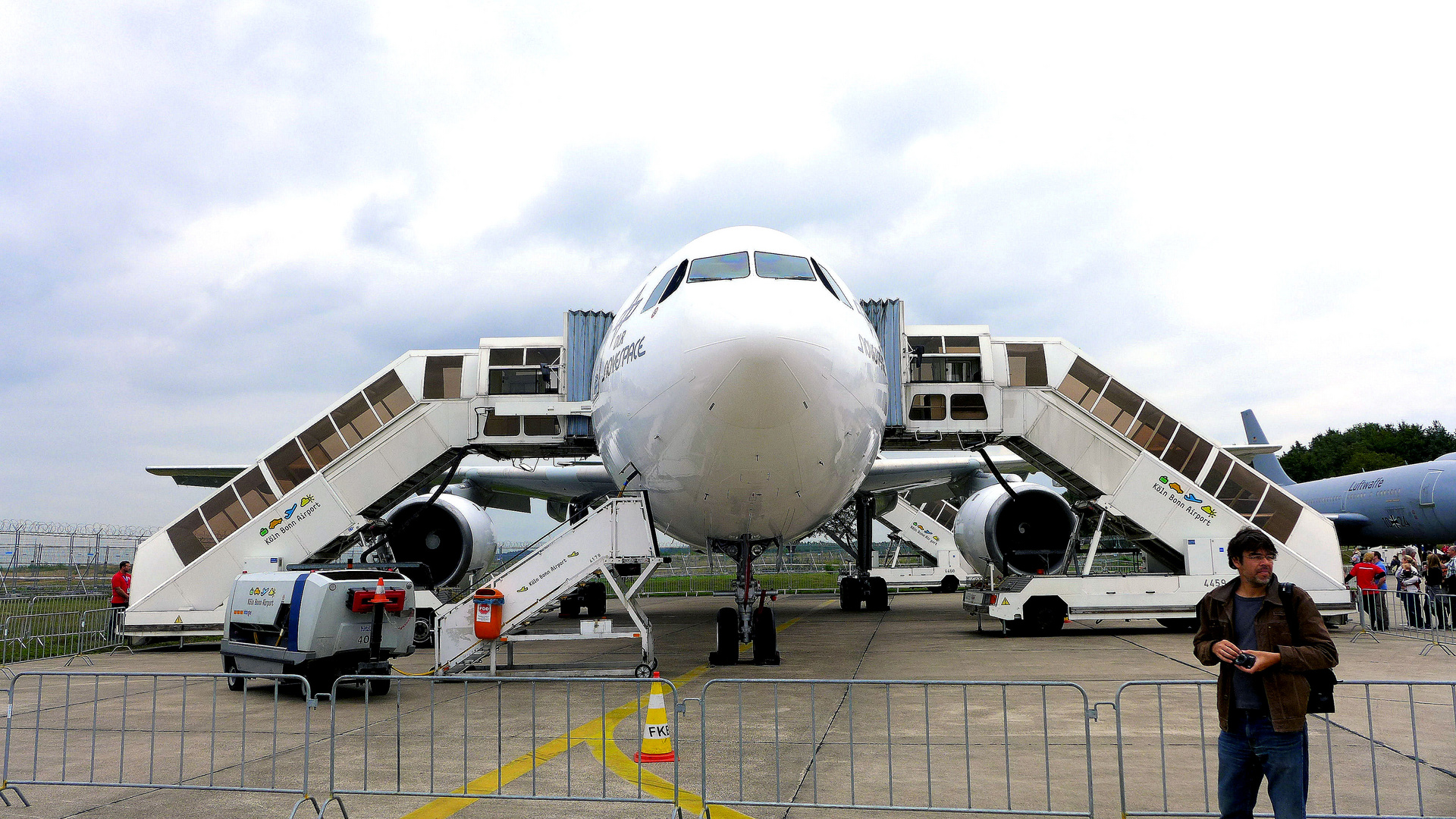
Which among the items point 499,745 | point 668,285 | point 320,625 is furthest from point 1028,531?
point 499,745

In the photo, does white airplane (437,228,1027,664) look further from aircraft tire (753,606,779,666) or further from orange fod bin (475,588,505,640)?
orange fod bin (475,588,505,640)

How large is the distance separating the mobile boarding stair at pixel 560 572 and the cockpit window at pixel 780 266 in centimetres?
261

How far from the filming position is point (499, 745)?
5.66 metres

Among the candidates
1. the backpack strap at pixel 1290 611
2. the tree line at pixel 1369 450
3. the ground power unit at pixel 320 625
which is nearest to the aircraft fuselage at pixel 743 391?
the ground power unit at pixel 320 625

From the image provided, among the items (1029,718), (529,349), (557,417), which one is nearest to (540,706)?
(1029,718)

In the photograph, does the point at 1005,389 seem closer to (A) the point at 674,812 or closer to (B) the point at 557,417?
(B) the point at 557,417

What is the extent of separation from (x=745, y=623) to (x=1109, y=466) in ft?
23.9

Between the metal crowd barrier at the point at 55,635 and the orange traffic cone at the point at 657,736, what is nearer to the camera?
the orange traffic cone at the point at 657,736

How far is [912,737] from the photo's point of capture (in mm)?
6906

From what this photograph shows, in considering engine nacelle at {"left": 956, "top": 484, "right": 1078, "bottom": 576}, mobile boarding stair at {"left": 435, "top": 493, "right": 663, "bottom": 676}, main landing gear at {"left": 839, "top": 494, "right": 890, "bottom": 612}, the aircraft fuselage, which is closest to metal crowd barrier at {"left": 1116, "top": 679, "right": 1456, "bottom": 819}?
the aircraft fuselage

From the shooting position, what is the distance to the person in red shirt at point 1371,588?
1595 cm

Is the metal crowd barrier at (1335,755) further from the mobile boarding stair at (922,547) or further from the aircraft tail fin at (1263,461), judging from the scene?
the aircraft tail fin at (1263,461)

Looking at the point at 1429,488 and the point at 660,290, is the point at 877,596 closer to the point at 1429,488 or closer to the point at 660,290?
the point at 660,290

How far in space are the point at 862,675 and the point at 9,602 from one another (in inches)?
758
